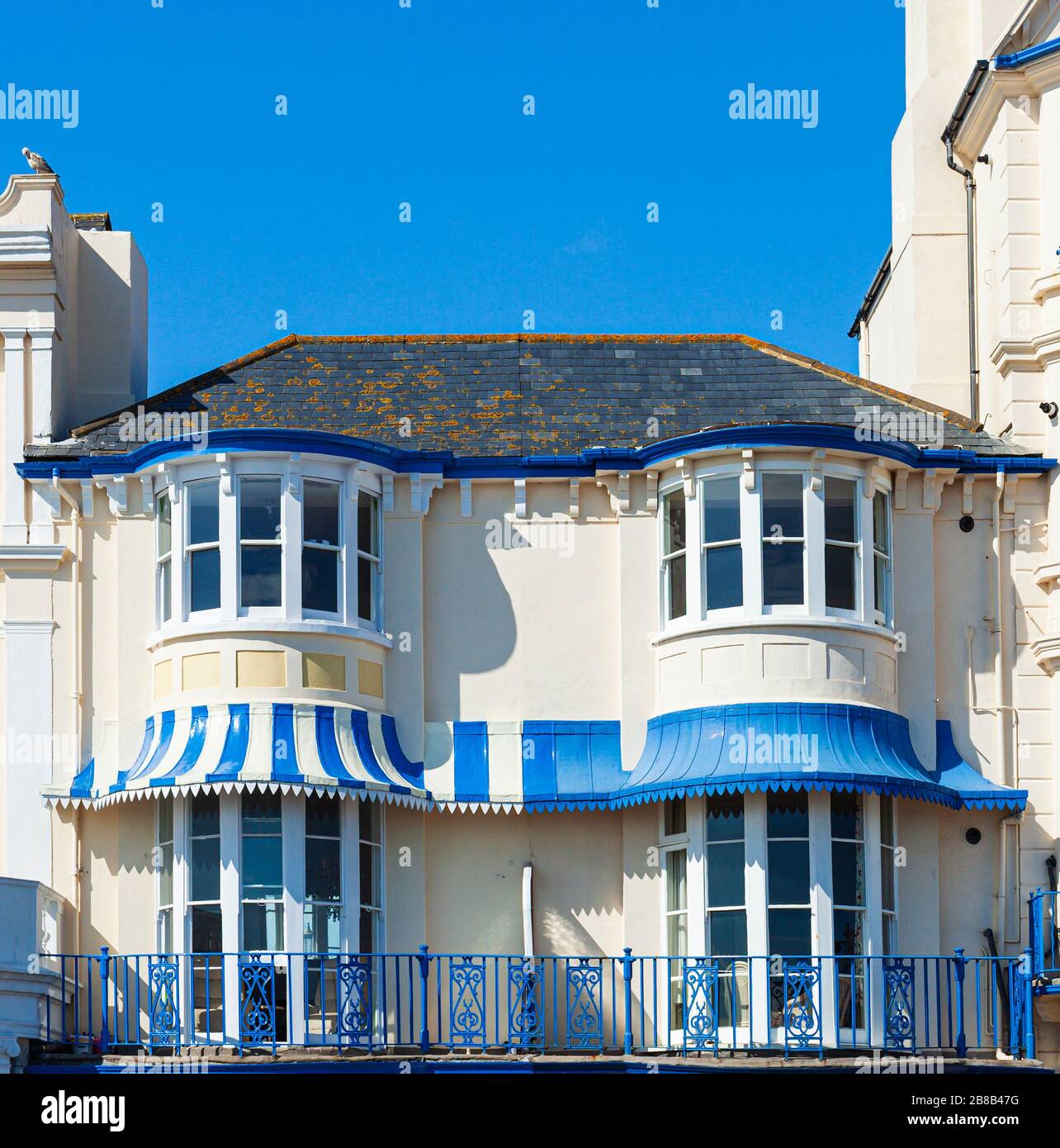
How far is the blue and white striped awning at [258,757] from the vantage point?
24391mm

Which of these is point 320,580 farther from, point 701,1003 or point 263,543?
point 701,1003

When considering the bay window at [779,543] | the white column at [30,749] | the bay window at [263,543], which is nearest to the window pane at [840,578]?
the bay window at [779,543]

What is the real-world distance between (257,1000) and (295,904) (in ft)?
3.45

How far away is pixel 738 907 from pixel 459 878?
308cm

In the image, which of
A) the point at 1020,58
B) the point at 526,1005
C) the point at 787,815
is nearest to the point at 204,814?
the point at 526,1005

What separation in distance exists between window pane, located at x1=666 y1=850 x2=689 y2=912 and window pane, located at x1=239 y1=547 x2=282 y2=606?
5058mm

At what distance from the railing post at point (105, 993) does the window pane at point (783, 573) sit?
7.84 meters

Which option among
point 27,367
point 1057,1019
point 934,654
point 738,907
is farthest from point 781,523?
point 27,367

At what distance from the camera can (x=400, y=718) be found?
2588 centimetres

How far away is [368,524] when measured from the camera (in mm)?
26109

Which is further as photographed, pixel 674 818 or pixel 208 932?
pixel 674 818

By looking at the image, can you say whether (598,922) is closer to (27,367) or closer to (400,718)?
(400,718)

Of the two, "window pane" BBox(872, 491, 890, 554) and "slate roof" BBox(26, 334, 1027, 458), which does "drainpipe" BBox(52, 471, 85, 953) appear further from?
"window pane" BBox(872, 491, 890, 554)
